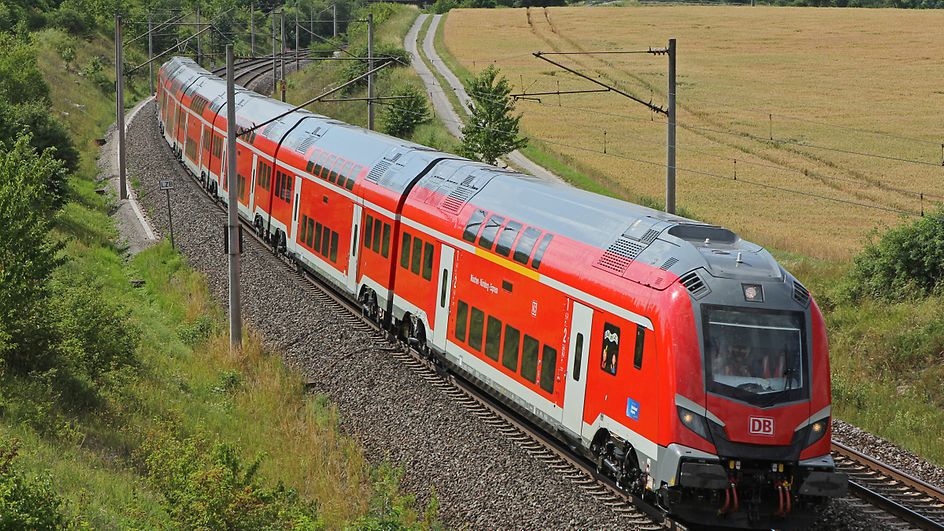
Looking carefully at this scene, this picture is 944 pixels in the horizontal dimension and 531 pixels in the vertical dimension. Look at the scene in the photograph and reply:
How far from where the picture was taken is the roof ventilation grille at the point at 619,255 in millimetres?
14555

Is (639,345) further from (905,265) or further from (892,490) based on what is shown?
(905,265)

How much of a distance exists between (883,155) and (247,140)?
37.1m

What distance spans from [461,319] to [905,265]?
1173cm

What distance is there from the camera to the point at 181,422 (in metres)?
18.0

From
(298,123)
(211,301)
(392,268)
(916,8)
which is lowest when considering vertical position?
(211,301)

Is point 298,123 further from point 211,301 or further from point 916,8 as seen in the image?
point 916,8

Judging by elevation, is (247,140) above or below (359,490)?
above

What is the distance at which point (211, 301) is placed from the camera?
27.2 metres

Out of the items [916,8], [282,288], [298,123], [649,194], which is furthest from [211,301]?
[916,8]

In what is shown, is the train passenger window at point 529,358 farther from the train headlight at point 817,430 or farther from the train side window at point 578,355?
the train headlight at point 817,430

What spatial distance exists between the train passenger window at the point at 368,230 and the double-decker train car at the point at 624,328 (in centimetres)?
11

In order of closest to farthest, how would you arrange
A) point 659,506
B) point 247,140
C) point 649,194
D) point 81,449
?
point 659,506 < point 81,449 < point 247,140 < point 649,194

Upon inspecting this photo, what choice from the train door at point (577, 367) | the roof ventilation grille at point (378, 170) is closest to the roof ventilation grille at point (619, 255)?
the train door at point (577, 367)

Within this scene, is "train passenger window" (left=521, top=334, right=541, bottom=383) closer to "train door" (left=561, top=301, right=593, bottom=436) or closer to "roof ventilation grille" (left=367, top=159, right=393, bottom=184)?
"train door" (left=561, top=301, right=593, bottom=436)
